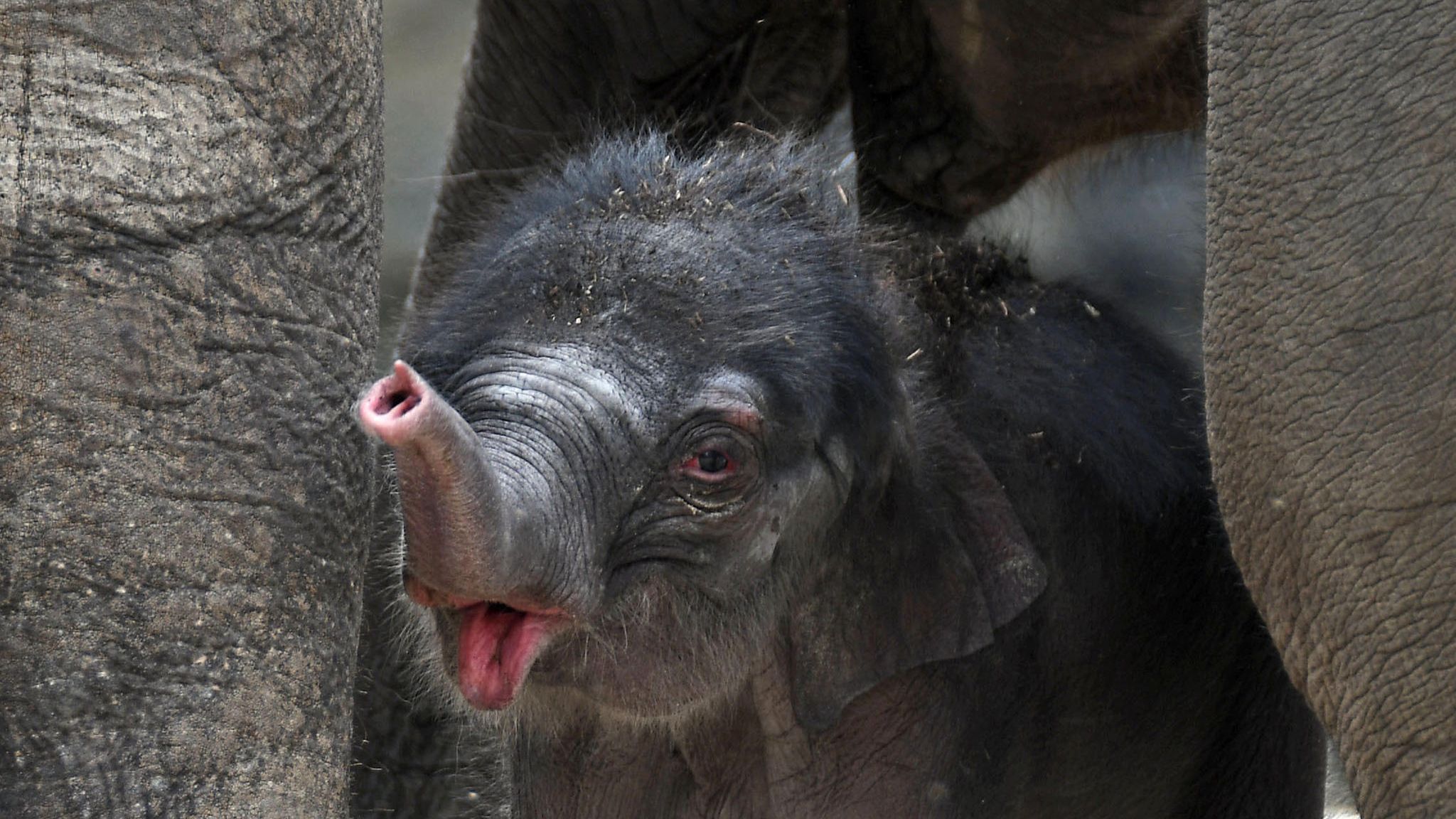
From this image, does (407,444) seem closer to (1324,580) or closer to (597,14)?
(1324,580)

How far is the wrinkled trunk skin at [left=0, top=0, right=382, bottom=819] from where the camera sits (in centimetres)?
179

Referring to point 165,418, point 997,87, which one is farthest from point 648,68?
point 165,418

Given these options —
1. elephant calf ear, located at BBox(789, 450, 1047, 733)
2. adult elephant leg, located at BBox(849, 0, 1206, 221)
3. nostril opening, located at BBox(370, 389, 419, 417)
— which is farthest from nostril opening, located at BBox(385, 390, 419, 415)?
adult elephant leg, located at BBox(849, 0, 1206, 221)

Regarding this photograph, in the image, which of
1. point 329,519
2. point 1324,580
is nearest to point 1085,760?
point 1324,580

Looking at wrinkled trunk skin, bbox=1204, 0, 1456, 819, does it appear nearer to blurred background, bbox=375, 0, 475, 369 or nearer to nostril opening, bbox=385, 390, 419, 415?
nostril opening, bbox=385, 390, 419, 415

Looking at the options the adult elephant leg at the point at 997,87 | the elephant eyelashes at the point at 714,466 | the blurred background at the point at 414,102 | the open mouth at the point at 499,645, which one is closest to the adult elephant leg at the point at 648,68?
the adult elephant leg at the point at 997,87

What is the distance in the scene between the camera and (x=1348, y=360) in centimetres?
176

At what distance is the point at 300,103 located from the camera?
195cm

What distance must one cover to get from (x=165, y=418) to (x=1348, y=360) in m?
1.07

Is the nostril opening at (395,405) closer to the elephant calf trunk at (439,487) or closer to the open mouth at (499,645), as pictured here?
the elephant calf trunk at (439,487)

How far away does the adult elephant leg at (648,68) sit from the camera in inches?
145

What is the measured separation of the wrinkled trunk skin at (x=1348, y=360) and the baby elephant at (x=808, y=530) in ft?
2.00

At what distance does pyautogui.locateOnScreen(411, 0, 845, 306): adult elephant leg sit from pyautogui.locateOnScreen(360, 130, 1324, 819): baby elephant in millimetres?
891

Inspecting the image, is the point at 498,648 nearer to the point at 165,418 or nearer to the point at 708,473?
the point at 708,473
